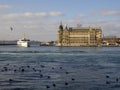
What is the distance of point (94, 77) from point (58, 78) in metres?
4.03

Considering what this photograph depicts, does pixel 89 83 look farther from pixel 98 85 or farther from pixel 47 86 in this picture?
pixel 47 86

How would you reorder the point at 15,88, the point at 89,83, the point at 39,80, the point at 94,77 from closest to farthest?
the point at 15,88
the point at 89,83
the point at 39,80
the point at 94,77

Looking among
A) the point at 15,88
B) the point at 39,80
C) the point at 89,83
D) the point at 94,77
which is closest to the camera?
the point at 15,88

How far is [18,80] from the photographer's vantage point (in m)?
40.0

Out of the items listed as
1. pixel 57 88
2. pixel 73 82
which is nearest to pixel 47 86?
pixel 57 88

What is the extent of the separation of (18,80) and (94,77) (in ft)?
27.9

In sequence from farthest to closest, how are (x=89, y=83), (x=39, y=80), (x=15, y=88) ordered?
1. (x=39, y=80)
2. (x=89, y=83)
3. (x=15, y=88)

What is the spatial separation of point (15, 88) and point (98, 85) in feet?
25.3

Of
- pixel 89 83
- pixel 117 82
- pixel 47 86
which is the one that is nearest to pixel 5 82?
pixel 47 86

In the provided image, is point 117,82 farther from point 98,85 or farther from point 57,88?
point 57,88

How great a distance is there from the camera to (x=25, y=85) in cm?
3619

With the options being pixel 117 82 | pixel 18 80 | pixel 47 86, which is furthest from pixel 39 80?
pixel 117 82

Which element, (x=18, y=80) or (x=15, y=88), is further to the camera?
(x=18, y=80)

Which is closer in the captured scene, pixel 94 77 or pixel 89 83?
pixel 89 83
